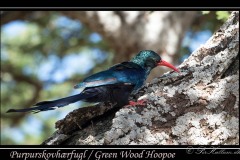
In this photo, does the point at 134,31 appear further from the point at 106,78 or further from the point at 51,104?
the point at 51,104

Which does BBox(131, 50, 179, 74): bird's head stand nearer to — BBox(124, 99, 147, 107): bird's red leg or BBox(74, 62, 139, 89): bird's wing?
BBox(74, 62, 139, 89): bird's wing

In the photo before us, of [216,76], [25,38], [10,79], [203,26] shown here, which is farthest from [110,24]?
[216,76]

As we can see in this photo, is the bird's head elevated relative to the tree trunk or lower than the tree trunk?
elevated

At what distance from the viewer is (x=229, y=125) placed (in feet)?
9.53

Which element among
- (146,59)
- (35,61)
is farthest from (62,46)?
(146,59)

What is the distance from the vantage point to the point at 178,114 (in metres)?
2.95

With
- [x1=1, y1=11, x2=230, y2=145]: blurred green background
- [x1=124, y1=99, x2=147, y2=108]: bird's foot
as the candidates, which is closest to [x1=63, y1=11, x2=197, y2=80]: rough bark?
[x1=1, y1=11, x2=230, y2=145]: blurred green background

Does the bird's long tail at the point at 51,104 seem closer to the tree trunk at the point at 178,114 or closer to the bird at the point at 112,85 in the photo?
the bird at the point at 112,85

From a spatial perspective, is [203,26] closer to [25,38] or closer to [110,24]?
[110,24]

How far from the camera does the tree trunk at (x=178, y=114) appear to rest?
2.79 m

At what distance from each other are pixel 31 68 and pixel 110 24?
3.59 metres

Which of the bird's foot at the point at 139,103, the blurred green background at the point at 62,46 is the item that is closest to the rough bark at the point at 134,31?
the blurred green background at the point at 62,46

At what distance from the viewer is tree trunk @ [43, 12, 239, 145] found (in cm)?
279

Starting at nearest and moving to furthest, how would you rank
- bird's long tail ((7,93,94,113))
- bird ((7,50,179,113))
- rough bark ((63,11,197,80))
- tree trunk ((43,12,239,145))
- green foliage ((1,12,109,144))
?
tree trunk ((43,12,239,145))
bird's long tail ((7,93,94,113))
bird ((7,50,179,113))
rough bark ((63,11,197,80))
green foliage ((1,12,109,144))
